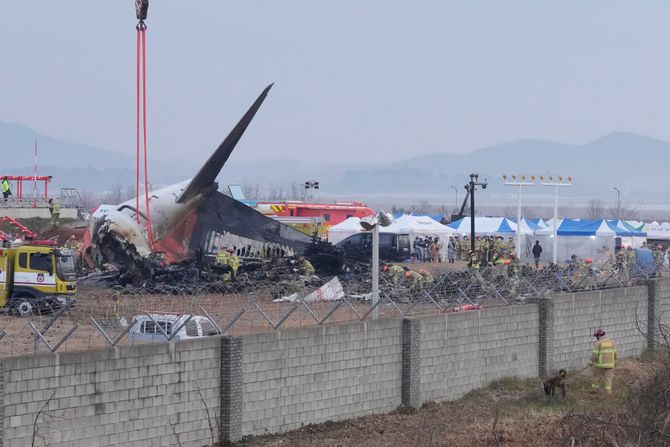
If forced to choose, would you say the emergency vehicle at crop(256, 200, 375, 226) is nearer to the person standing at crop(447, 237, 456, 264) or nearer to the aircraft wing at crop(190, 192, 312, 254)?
the person standing at crop(447, 237, 456, 264)

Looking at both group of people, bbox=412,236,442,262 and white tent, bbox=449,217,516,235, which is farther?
white tent, bbox=449,217,516,235

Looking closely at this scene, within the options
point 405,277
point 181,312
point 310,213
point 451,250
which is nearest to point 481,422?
point 181,312

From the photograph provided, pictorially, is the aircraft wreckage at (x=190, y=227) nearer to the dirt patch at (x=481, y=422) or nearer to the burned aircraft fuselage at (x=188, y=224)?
the burned aircraft fuselage at (x=188, y=224)

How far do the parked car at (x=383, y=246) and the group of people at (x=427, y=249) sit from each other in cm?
105

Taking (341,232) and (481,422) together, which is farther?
(341,232)

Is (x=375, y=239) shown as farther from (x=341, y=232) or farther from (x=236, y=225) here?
(x=341, y=232)

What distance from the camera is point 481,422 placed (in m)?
22.1

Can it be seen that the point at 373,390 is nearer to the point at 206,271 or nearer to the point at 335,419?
the point at 335,419

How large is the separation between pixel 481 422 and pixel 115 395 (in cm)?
779

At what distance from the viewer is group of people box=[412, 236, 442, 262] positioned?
2474 inches

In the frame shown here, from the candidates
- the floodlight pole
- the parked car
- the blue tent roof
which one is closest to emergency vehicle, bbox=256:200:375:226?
the parked car

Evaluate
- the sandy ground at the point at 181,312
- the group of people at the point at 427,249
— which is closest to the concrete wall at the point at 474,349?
the sandy ground at the point at 181,312

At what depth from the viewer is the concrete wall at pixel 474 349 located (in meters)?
24.1

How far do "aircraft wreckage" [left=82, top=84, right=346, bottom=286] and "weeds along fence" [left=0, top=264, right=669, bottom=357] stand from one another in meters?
7.21
